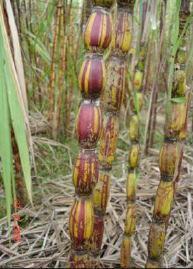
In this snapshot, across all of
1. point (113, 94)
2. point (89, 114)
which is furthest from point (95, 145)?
point (113, 94)

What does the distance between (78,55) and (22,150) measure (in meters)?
1.23

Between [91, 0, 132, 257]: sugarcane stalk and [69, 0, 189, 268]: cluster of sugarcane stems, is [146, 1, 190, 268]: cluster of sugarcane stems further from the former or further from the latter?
[91, 0, 132, 257]: sugarcane stalk

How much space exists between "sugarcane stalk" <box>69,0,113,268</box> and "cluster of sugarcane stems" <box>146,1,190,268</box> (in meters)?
0.23

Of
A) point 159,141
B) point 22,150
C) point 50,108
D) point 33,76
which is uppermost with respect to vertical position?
point 22,150

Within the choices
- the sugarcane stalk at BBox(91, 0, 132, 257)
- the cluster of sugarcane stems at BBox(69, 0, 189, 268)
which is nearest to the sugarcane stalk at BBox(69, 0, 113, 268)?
the cluster of sugarcane stems at BBox(69, 0, 189, 268)

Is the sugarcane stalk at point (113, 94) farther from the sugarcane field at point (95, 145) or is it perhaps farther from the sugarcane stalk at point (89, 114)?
the sugarcane stalk at point (89, 114)

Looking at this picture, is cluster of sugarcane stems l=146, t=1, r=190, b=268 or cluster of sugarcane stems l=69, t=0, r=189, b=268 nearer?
cluster of sugarcane stems l=69, t=0, r=189, b=268

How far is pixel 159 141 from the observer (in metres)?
2.30

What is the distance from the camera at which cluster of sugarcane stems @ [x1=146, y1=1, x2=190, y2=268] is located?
86 cm

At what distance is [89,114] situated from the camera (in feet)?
2.23

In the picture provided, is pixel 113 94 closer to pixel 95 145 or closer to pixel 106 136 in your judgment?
pixel 106 136

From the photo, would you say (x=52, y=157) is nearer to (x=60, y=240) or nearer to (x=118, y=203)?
(x=118, y=203)

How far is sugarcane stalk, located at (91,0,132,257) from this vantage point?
84 centimetres

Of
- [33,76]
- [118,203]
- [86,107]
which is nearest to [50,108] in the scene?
[33,76]
